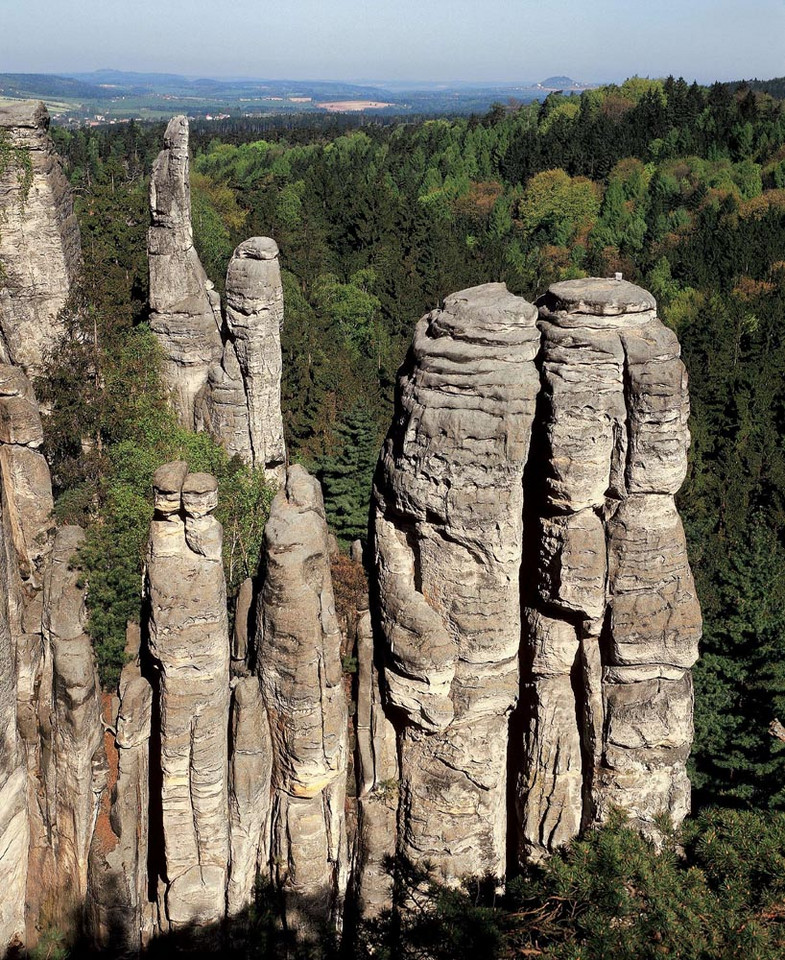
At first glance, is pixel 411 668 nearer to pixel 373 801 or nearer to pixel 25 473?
pixel 373 801

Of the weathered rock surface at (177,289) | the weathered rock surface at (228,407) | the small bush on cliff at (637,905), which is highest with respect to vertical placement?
the weathered rock surface at (177,289)

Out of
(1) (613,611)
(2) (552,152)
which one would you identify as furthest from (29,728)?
(2) (552,152)

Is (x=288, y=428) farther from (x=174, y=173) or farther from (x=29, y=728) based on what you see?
(x=29, y=728)

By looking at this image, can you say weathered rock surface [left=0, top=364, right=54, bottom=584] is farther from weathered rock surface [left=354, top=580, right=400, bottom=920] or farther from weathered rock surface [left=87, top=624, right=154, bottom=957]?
weathered rock surface [left=354, top=580, right=400, bottom=920]

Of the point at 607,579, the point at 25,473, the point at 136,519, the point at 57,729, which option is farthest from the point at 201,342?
the point at 607,579

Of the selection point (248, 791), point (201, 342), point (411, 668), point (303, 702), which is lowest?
point (248, 791)

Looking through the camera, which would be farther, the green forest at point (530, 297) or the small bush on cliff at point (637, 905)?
the green forest at point (530, 297)

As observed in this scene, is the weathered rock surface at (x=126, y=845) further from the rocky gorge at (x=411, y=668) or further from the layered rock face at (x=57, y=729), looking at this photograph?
the layered rock face at (x=57, y=729)

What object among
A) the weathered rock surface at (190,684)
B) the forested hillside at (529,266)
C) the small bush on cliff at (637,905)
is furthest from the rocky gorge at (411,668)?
the forested hillside at (529,266)
